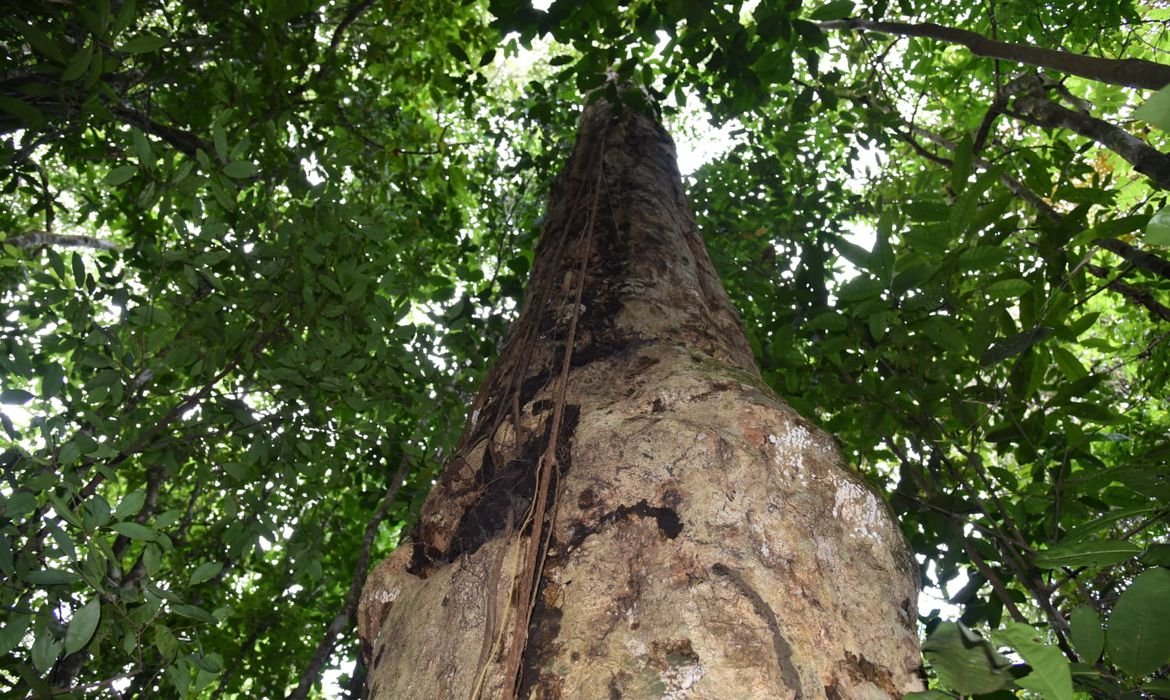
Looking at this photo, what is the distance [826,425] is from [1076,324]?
1.28 meters

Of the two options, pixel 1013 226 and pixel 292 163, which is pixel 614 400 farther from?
pixel 292 163

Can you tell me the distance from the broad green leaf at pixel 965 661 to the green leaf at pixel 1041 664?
7 centimetres

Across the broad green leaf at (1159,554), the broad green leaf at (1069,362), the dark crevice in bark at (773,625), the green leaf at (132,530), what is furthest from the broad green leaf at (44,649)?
the broad green leaf at (1069,362)

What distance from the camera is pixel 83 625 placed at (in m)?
1.52

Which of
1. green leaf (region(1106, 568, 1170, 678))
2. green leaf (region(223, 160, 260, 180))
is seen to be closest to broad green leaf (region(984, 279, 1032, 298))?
green leaf (region(1106, 568, 1170, 678))

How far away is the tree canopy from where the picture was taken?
5.44 ft

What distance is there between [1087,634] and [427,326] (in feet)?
10.7

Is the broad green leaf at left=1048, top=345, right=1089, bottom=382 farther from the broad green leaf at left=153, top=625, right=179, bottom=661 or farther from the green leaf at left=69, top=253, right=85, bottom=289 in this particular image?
the green leaf at left=69, top=253, right=85, bottom=289

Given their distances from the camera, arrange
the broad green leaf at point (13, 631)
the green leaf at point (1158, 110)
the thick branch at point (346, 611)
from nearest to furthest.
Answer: the green leaf at point (1158, 110) → the broad green leaf at point (13, 631) → the thick branch at point (346, 611)

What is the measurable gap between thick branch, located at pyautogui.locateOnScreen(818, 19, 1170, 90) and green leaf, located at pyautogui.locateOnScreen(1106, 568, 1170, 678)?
94 centimetres

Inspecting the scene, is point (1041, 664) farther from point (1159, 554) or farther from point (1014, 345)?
point (1014, 345)

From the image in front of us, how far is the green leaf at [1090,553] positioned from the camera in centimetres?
99

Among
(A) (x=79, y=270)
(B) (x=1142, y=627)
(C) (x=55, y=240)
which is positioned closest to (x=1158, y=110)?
(B) (x=1142, y=627)

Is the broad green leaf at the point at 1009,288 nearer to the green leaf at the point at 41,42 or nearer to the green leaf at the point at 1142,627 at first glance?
the green leaf at the point at 1142,627
